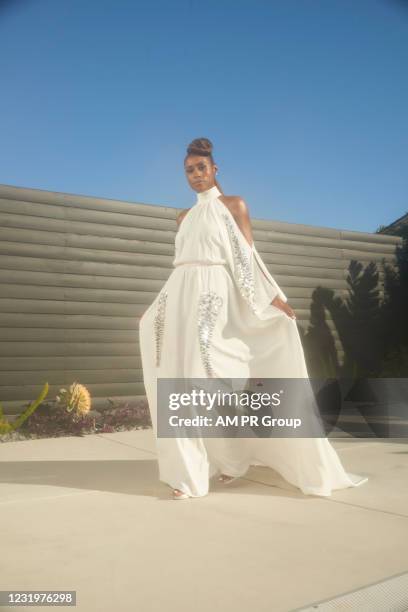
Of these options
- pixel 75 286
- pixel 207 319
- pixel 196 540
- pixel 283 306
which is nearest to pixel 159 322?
pixel 207 319

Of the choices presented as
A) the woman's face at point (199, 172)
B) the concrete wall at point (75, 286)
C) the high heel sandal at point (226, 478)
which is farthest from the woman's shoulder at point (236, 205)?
the concrete wall at point (75, 286)

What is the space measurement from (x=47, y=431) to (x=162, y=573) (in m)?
3.30

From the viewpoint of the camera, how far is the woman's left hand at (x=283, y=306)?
2.63 metres

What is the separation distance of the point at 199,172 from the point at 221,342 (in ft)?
2.81

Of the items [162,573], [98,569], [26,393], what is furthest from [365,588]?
[26,393]

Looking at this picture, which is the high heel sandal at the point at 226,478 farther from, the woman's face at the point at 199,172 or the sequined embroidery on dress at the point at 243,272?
the woman's face at the point at 199,172

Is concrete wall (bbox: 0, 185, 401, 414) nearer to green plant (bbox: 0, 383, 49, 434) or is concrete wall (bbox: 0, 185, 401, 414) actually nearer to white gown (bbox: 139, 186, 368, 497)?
green plant (bbox: 0, 383, 49, 434)

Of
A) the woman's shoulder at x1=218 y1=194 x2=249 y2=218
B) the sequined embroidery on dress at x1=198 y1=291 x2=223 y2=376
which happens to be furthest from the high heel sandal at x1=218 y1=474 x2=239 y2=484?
the woman's shoulder at x1=218 y1=194 x2=249 y2=218

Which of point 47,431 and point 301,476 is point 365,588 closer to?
point 301,476

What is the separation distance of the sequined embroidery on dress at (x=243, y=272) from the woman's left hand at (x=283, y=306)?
115 mm

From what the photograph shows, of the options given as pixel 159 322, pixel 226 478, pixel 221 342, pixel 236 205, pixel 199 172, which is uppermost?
pixel 199 172

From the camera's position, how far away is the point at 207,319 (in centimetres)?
252

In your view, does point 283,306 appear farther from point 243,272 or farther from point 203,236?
point 203,236

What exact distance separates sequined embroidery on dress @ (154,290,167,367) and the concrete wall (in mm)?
2654
